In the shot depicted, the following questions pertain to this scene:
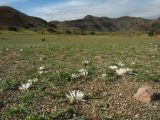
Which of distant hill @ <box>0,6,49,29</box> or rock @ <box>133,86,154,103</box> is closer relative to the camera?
rock @ <box>133,86,154,103</box>

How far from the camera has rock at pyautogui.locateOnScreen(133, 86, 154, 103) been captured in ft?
22.7

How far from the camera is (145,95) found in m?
7.01

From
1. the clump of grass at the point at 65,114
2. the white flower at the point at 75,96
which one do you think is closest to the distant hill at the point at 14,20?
the white flower at the point at 75,96

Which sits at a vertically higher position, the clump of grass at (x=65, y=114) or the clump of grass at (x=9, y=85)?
the clump of grass at (x=9, y=85)

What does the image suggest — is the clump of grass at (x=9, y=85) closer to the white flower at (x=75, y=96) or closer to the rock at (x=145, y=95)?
the white flower at (x=75, y=96)

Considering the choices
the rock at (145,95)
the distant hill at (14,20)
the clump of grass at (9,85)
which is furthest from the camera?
the distant hill at (14,20)

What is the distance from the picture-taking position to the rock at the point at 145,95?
6.93 m

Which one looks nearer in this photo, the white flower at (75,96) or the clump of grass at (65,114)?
the clump of grass at (65,114)

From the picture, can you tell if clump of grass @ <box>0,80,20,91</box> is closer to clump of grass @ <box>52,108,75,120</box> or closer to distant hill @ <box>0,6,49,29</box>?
clump of grass @ <box>52,108,75,120</box>

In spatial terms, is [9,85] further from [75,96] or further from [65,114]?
[65,114]

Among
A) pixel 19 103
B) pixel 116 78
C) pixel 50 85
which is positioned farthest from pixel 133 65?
pixel 19 103

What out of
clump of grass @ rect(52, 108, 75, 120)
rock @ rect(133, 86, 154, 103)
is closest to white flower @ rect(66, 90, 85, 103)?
clump of grass @ rect(52, 108, 75, 120)

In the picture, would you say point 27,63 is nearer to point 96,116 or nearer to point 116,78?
point 116,78

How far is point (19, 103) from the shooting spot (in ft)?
22.9
